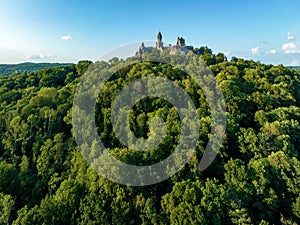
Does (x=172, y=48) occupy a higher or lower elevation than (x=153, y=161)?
higher

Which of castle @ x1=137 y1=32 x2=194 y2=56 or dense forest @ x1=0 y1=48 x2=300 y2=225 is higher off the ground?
castle @ x1=137 y1=32 x2=194 y2=56

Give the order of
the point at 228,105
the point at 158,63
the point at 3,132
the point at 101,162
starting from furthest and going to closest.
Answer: the point at 158,63
the point at 3,132
the point at 228,105
the point at 101,162

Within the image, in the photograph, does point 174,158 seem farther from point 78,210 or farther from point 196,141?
point 78,210

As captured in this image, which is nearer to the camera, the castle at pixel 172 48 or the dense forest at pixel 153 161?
the dense forest at pixel 153 161

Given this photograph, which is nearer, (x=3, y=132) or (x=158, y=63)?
(x=3, y=132)

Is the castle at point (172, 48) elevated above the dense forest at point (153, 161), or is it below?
above

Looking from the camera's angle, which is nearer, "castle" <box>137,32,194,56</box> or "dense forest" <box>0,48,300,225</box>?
"dense forest" <box>0,48,300,225</box>

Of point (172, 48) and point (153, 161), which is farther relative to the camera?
point (172, 48)

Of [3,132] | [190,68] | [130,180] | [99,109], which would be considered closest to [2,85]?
[3,132]
